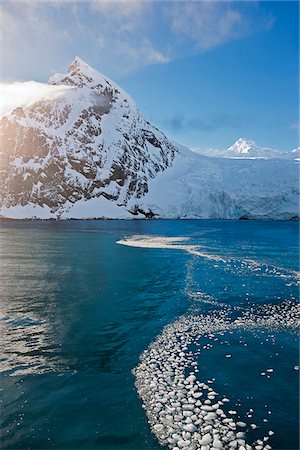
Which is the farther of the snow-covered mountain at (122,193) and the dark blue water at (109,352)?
the snow-covered mountain at (122,193)

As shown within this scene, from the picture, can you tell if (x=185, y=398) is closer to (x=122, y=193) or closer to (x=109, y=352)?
(x=109, y=352)

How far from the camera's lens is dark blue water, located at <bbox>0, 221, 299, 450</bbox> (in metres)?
9.58

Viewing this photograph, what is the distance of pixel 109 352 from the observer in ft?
47.3

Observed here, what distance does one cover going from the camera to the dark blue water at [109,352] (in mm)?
9578

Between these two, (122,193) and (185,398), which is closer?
(185,398)

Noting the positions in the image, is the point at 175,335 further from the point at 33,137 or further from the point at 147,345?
the point at 33,137

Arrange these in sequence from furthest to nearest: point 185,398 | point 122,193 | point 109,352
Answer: point 122,193 < point 109,352 < point 185,398

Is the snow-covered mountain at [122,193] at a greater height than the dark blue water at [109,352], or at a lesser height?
greater

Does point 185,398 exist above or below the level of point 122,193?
below

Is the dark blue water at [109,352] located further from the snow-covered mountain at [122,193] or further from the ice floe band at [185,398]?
the snow-covered mountain at [122,193]

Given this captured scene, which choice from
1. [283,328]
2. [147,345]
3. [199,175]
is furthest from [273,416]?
[199,175]

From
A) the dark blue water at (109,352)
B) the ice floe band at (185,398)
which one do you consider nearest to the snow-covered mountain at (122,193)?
the dark blue water at (109,352)

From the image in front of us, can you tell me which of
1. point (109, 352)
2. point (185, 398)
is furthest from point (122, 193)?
point (185, 398)

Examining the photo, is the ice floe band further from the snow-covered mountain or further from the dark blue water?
the snow-covered mountain
